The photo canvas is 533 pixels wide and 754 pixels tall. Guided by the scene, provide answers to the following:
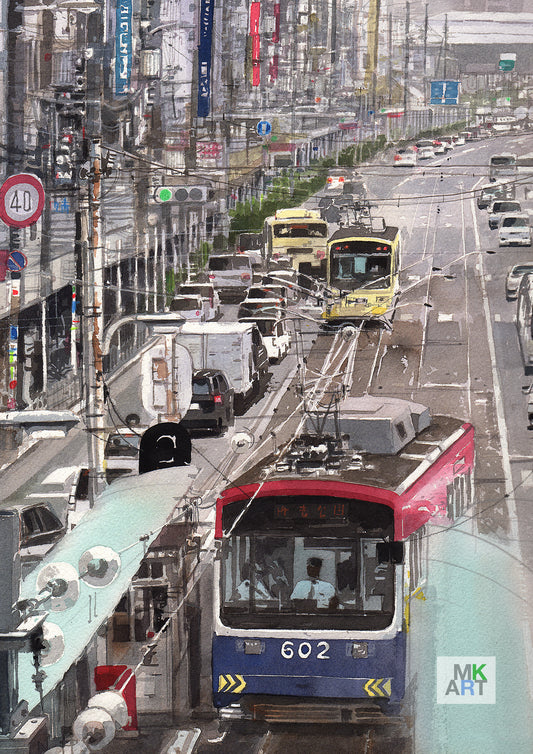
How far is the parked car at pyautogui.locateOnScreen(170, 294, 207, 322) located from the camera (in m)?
17.2

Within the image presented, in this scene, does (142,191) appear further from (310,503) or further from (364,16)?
(310,503)

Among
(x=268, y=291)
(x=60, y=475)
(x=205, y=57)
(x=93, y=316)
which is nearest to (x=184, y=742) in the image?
(x=60, y=475)

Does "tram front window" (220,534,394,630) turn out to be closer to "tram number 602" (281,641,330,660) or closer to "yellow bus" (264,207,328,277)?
"tram number 602" (281,641,330,660)

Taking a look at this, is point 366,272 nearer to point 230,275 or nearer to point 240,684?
point 230,275

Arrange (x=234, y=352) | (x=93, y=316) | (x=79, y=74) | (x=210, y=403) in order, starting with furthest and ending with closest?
(x=234, y=352), (x=210, y=403), (x=79, y=74), (x=93, y=316)

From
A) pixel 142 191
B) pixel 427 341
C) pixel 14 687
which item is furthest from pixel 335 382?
pixel 14 687

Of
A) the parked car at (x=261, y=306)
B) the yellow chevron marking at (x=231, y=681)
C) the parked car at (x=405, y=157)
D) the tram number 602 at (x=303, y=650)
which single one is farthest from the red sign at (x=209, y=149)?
the yellow chevron marking at (x=231, y=681)

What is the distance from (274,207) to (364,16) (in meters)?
3.13

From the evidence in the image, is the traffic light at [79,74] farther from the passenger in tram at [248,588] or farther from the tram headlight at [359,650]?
the tram headlight at [359,650]

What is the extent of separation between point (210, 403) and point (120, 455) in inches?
68.9

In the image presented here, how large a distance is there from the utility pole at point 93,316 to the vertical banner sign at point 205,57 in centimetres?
265

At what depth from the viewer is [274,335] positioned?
1723 cm

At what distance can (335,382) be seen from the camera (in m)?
16.4

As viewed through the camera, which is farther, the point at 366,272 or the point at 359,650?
the point at 366,272
